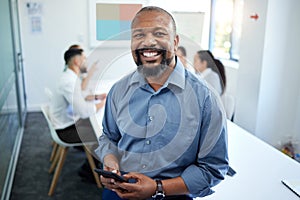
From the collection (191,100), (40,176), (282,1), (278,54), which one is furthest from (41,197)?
(282,1)

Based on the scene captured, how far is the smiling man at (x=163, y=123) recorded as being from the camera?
86 centimetres

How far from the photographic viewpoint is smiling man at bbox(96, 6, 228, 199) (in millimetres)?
859

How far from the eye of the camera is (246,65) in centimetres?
303

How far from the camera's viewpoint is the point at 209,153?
884 mm

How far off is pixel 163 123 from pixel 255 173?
79cm

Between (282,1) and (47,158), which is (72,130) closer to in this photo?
(47,158)

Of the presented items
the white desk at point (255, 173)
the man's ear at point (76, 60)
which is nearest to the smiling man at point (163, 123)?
the white desk at point (255, 173)

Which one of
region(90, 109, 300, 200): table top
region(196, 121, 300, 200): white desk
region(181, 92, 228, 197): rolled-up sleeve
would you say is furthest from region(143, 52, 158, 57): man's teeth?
region(196, 121, 300, 200): white desk

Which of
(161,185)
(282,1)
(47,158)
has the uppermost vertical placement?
(282,1)

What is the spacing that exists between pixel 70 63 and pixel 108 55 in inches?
62.3

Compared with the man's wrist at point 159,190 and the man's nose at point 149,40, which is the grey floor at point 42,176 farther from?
the man's nose at point 149,40

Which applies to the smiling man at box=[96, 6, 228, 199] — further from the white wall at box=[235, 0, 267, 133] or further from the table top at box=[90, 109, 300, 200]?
the white wall at box=[235, 0, 267, 133]

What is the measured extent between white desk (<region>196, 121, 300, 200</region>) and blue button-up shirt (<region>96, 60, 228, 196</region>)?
0.41 metres

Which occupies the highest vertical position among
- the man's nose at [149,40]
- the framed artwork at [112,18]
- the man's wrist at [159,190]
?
the framed artwork at [112,18]
